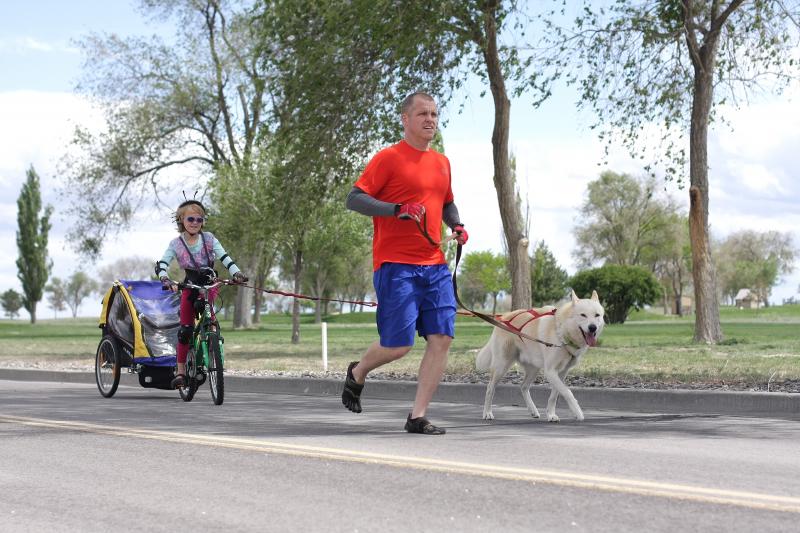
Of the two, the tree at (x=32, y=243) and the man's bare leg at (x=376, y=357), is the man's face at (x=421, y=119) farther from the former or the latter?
the tree at (x=32, y=243)

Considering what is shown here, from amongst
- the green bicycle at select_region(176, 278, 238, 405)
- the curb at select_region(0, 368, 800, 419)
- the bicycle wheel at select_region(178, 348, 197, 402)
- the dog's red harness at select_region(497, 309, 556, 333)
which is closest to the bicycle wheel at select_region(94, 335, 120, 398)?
the bicycle wheel at select_region(178, 348, 197, 402)

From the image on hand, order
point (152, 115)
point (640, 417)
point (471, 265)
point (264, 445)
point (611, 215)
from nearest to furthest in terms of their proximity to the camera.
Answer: point (264, 445) → point (640, 417) → point (152, 115) → point (611, 215) → point (471, 265)

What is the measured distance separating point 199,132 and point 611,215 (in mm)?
48568

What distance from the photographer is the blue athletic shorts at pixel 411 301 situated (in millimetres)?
7680

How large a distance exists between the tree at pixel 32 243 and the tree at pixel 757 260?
254 feet

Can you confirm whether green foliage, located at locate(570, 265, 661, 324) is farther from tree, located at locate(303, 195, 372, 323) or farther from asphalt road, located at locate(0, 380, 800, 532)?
asphalt road, located at locate(0, 380, 800, 532)

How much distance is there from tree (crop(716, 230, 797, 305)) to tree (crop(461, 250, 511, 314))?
33.5 meters

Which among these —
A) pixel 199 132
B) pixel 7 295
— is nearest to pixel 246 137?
pixel 199 132

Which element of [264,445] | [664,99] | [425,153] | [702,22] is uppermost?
[702,22]

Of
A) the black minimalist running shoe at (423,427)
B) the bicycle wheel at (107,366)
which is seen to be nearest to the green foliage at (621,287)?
the bicycle wheel at (107,366)

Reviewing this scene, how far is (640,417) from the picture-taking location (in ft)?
31.8

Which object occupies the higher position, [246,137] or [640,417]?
[246,137]

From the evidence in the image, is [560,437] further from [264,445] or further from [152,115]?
[152,115]

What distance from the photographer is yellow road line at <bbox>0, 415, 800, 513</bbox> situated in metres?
5.15
